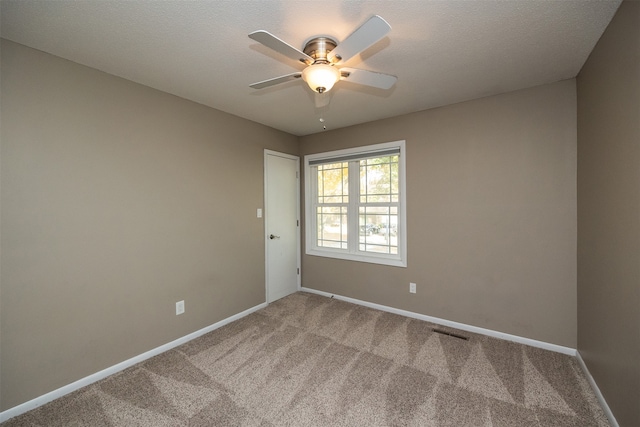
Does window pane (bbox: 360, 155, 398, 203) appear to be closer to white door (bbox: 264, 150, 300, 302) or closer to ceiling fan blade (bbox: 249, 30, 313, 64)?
white door (bbox: 264, 150, 300, 302)

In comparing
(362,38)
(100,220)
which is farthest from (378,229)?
(100,220)

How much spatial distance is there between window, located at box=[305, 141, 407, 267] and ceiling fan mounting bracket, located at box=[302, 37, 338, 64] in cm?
182

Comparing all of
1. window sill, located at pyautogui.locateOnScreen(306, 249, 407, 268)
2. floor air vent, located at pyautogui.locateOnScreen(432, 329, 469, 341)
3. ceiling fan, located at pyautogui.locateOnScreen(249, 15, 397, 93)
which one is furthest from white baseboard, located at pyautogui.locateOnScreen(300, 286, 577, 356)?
ceiling fan, located at pyautogui.locateOnScreen(249, 15, 397, 93)

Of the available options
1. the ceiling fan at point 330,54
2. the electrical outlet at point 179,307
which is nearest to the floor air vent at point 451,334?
the ceiling fan at point 330,54

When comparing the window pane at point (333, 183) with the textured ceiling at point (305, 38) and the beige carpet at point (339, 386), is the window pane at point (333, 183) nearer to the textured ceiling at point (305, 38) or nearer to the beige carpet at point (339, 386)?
the textured ceiling at point (305, 38)

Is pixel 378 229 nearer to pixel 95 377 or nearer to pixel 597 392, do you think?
pixel 597 392

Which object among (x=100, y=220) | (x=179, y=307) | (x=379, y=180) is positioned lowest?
(x=179, y=307)

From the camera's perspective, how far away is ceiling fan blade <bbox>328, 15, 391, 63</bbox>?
1.23m

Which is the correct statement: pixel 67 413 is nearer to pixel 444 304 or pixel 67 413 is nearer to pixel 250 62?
pixel 250 62

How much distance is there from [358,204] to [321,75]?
2306mm

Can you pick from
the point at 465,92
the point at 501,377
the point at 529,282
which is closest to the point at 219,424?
the point at 501,377

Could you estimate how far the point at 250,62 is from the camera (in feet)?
6.75

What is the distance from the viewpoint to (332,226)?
13.1ft

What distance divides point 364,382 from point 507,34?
263 centimetres
